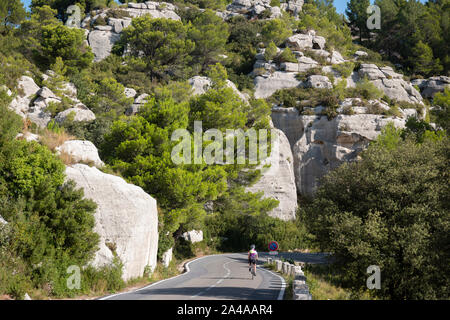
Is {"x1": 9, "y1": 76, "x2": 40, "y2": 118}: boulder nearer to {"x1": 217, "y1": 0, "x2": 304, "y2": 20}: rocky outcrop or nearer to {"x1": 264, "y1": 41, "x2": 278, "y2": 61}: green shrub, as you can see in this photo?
{"x1": 264, "y1": 41, "x2": 278, "y2": 61}: green shrub

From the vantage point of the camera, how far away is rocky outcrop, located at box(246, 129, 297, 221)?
158 ft

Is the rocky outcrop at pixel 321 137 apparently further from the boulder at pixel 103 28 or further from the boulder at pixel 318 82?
the boulder at pixel 103 28

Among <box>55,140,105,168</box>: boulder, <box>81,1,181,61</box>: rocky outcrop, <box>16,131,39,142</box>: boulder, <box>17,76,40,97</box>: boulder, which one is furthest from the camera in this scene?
<box>81,1,181,61</box>: rocky outcrop

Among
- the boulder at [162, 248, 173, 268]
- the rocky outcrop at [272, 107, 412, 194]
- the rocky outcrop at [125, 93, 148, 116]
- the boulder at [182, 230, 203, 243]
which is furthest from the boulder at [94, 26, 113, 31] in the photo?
the boulder at [162, 248, 173, 268]

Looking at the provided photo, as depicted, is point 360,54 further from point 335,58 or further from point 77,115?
point 77,115

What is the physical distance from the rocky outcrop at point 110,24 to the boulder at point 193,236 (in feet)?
119

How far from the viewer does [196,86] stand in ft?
169

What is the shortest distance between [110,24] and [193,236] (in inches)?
1867

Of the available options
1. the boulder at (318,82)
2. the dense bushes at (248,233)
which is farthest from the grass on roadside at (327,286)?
the boulder at (318,82)

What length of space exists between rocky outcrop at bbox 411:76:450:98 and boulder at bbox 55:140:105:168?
198 feet

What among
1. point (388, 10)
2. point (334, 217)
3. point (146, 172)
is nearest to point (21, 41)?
point (146, 172)

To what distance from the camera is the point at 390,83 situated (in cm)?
6194

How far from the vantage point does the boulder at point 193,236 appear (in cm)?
3809
